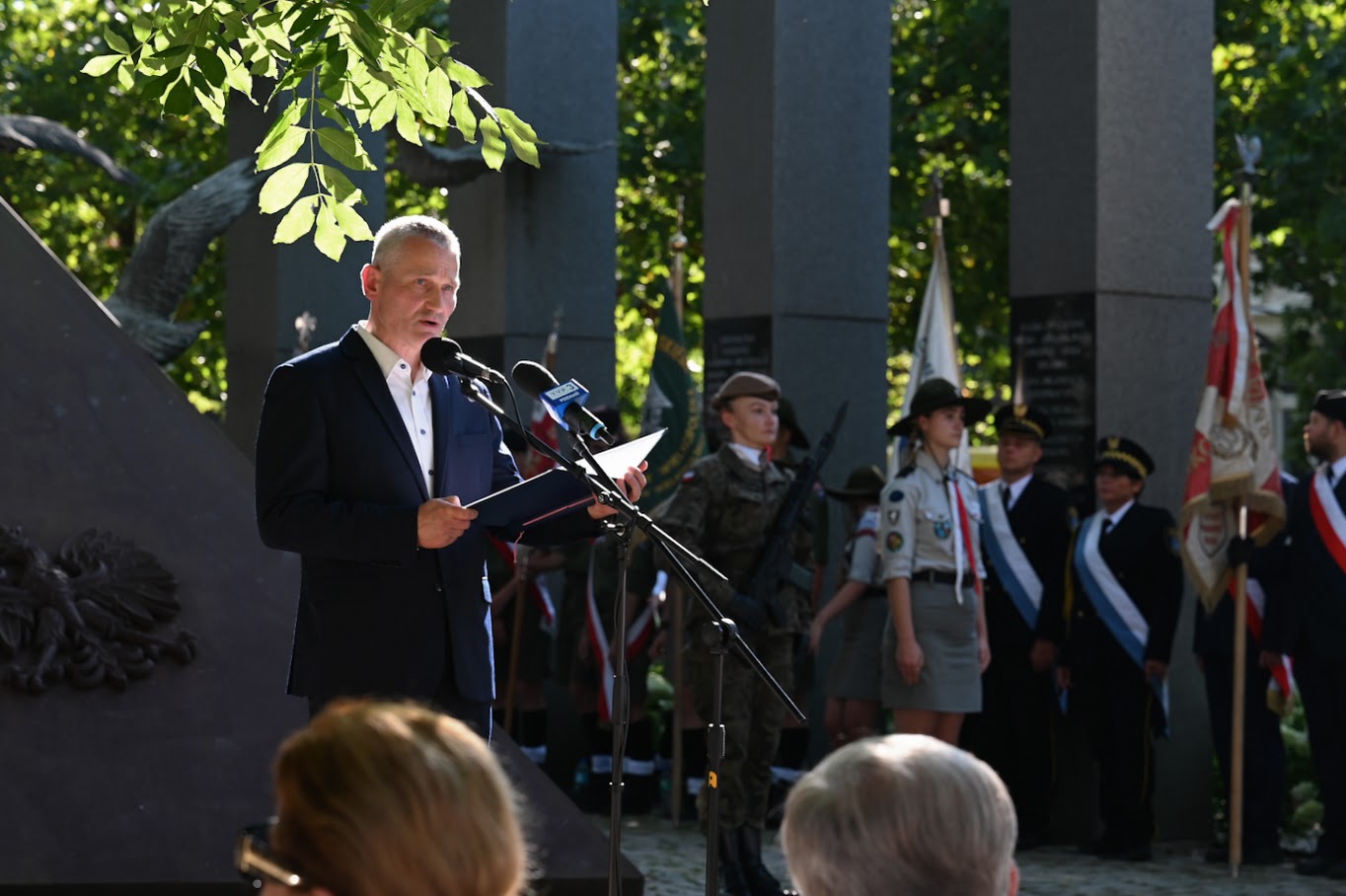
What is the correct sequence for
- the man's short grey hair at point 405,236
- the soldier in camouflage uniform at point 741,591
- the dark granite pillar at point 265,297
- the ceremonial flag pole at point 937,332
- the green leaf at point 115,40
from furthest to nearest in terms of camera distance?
the dark granite pillar at point 265,297 < the ceremonial flag pole at point 937,332 < the soldier in camouflage uniform at point 741,591 < the green leaf at point 115,40 < the man's short grey hair at point 405,236

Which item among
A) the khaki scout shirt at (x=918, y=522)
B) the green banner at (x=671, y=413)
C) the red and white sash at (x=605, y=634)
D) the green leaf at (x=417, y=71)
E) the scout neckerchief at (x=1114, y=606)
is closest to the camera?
the green leaf at (x=417, y=71)

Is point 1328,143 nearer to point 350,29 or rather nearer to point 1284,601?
point 1284,601

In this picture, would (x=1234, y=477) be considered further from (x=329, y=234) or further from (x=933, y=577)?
(x=329, y=234)

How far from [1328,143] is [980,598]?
29.2 ft

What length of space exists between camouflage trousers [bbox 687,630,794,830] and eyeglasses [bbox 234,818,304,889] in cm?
592

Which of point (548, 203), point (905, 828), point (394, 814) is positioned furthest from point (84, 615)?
point (548, 203)

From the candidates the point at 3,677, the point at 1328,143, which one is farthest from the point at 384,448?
the point at 1328,143

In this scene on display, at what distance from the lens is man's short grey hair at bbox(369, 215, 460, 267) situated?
450 cm

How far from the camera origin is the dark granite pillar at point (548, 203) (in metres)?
12.5

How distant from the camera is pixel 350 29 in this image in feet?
17.1

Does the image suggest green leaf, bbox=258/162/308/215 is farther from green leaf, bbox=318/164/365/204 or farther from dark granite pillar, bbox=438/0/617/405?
dark granite pillar, bbox=438/0/617/405

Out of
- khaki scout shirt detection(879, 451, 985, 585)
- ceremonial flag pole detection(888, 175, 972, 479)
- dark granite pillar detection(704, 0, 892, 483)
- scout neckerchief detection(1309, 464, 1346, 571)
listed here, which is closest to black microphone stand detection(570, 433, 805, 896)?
khaki scout shirt detection(879, 451, 985, 585)

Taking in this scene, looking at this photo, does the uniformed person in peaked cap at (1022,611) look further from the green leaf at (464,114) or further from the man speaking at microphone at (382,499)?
the man speaking at microphone at (382,499)

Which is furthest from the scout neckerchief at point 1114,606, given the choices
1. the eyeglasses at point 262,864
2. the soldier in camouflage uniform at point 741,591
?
the eyeglasses at point 262,864
